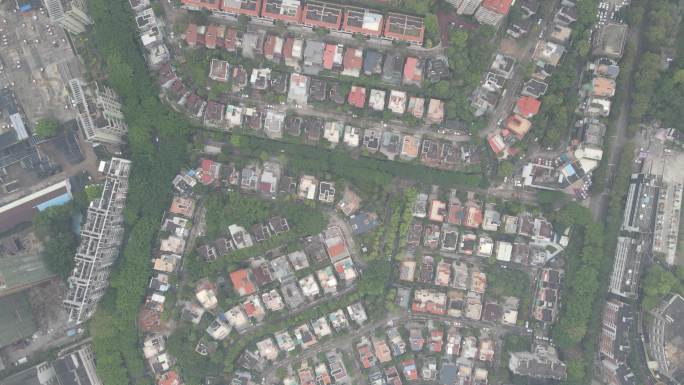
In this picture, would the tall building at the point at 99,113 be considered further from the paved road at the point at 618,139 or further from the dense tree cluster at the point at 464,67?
the paved road at the point at 618,139

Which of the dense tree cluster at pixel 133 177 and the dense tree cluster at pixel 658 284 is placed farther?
the dense tree cluster at pixel 133 177

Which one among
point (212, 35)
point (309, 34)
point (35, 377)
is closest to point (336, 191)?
point (309, 34)

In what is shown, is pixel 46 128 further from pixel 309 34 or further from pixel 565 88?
pixel 565 88

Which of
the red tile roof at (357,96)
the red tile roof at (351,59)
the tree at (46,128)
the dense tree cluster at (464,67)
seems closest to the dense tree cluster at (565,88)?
the dense tree cluster at (464,67)

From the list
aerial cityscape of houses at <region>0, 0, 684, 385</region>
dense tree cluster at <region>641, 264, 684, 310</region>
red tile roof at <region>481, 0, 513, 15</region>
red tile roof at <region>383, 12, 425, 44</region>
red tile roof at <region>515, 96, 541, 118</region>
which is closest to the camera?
red tile roof at <region>481, 0, 513, 15</region>

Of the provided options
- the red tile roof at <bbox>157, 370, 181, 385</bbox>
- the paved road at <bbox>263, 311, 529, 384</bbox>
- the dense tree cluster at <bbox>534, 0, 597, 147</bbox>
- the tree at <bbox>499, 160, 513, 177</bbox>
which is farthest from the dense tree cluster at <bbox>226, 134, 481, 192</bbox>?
the red tile roof at <bbox>157, 370, 181, 385</bbox>

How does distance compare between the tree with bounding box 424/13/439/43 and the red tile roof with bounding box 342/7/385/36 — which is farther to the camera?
the red tile roof with bounding box 342/7/385/36

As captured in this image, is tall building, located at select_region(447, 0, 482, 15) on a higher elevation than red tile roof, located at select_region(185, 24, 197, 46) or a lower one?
higher

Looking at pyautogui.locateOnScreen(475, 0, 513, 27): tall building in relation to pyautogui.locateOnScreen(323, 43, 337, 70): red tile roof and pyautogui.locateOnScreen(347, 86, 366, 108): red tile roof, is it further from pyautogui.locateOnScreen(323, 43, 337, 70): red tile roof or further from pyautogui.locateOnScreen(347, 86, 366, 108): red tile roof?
pyautogui.locateOnScreen(323, 43, 337, 70): red tile roof
